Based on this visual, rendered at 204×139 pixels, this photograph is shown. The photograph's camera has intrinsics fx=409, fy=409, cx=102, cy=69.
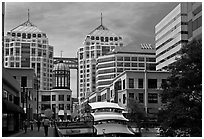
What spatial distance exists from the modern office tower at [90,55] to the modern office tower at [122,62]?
97.1 inches

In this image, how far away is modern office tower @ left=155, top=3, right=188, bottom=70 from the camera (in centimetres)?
6812

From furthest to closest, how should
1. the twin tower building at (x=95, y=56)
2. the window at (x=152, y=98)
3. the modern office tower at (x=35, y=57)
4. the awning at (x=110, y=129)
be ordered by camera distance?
→ 1. the modern office tower at (x=35, y=57)
2. the twin tower building at (x=95, y=56)
3. the window at (x=152, y=98)
4. the awning at (x=110, y=129)

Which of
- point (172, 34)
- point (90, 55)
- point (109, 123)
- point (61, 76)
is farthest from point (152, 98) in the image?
point (90, 55)

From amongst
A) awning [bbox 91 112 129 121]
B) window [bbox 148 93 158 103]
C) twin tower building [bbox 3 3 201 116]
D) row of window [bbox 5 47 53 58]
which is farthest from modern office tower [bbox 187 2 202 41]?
row of window [bbox 5 47 53 58]

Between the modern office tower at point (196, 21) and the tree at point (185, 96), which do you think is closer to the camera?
the tree at point (185, 96)

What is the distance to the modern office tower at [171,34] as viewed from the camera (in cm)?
6812

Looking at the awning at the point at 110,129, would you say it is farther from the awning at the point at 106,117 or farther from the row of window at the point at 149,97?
the row of window at the point at 149,97

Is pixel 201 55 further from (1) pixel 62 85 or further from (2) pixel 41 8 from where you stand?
(1) pixel 62 85

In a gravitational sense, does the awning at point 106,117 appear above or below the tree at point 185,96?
below

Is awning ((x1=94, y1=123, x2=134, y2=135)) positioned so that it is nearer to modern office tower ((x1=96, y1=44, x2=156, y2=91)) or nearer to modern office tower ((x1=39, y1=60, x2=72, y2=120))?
modern office tower ((x1=39, y1=60, x2=72, y2=120))

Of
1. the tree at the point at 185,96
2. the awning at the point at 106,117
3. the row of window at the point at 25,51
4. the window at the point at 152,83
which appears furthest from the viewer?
the row of window at the point at 25,51

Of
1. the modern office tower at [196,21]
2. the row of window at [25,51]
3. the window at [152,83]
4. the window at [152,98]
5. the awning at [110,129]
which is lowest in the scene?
the awning at [110,129]

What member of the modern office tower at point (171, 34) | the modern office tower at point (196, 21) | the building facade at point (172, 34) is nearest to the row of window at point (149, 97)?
the building facade at point (172, 34)

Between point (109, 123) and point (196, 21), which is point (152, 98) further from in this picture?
point (109, 123)
